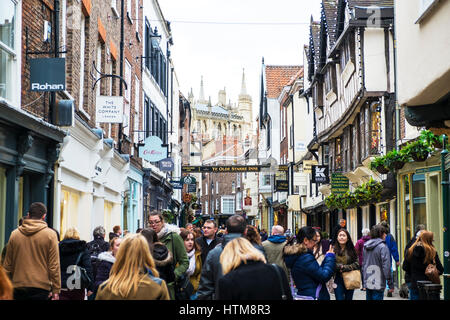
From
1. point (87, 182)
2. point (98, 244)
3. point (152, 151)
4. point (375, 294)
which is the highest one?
point (152, 151)

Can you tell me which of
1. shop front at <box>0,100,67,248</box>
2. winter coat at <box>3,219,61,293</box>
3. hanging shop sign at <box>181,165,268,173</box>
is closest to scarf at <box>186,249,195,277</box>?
winter coat at <box>3,219,61,293</box>

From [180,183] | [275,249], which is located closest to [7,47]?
[275,249]

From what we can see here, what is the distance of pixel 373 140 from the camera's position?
2148 centimetres

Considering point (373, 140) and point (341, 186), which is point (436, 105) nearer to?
point (373, 140)

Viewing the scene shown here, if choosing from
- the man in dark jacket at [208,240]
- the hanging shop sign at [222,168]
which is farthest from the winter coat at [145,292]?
the hanging shop sign at [222,168]

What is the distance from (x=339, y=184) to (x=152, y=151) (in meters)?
6.27

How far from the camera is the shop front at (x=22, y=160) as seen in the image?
1006cm

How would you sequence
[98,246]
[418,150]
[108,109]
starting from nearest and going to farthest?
1. [98,246]
2. [418,150]
3. [108,109]

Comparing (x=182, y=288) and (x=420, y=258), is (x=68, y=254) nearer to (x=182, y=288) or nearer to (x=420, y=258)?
(x=182, y=288)

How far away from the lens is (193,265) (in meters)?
9.62

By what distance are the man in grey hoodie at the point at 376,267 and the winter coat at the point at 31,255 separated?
16.5 feet

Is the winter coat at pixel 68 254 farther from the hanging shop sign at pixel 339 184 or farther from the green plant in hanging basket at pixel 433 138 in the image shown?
the hanging shop sign at pixel 339 184

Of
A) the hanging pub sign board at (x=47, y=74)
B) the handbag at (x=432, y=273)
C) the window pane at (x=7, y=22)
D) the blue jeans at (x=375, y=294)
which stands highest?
the window pane at (x=7, y=22)

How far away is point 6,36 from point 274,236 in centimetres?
480
